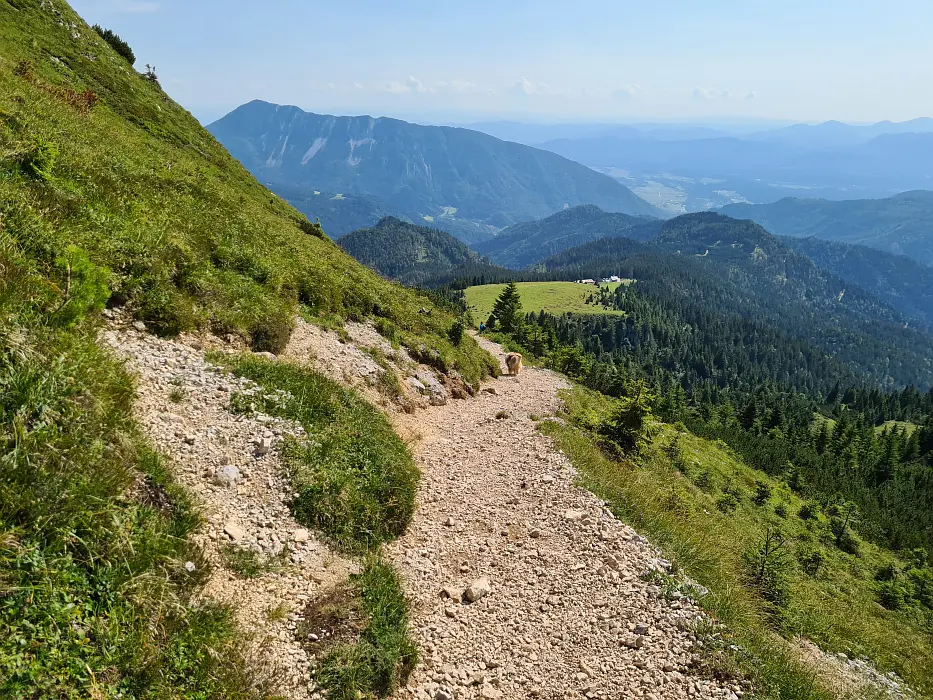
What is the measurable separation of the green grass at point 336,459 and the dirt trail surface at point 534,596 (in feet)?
2.55

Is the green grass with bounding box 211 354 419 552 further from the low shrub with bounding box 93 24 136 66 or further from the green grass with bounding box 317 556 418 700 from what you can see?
the low shrub with bounding box 93 24 136 66

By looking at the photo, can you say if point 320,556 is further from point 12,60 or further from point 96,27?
point 96,27

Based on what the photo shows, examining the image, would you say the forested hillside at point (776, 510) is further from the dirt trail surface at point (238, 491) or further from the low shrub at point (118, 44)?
the low shrub at point (118, 44)

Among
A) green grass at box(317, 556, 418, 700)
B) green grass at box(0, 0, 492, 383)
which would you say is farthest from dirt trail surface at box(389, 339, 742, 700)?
green grass at box(0, 0, 492, 383)

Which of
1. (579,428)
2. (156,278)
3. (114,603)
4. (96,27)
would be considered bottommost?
(579,428)

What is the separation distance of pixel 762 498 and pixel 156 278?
35729mm

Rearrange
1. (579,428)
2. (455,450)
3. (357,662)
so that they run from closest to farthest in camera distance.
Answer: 1. (357,662)
2. (455,450)
3. (579,428)

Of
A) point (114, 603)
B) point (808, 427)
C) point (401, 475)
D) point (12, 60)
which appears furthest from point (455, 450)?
point (808, 427)

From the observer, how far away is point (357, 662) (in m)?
6.14

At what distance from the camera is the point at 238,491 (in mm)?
7762

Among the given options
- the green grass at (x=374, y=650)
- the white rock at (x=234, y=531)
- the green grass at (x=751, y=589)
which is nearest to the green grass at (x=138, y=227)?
the white rock at (x=234, y=531)

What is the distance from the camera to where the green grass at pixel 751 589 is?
8.16 m

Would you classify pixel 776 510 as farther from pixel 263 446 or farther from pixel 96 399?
pixel 96 399

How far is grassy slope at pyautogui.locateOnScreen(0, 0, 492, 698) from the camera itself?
14.0ft
